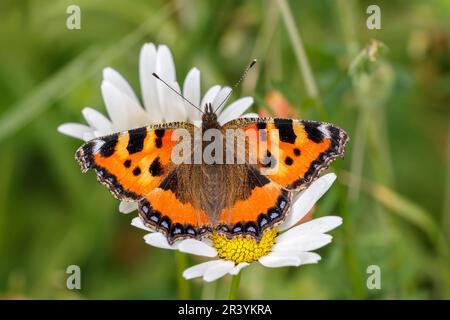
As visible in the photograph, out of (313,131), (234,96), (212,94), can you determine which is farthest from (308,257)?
(234,96)

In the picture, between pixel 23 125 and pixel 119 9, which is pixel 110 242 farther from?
pixel 119 9

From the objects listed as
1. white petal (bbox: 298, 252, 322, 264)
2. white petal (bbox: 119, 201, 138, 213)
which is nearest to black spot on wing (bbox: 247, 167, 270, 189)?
white petal (bbox: 298, 252, 322, 264)

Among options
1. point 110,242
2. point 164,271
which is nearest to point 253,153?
point 164,271

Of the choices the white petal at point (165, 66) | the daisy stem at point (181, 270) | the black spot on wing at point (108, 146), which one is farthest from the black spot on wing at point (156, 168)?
the white petal at point (165, 66)

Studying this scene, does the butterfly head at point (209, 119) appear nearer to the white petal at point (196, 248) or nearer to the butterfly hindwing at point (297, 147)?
the butterfly hindwing at point (297, 147)

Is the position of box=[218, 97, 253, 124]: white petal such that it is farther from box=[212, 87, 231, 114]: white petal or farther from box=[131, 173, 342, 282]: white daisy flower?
box=[131, 173, 342, 282]: white daisy flower

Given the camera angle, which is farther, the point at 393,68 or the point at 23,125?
the point at 23,125
